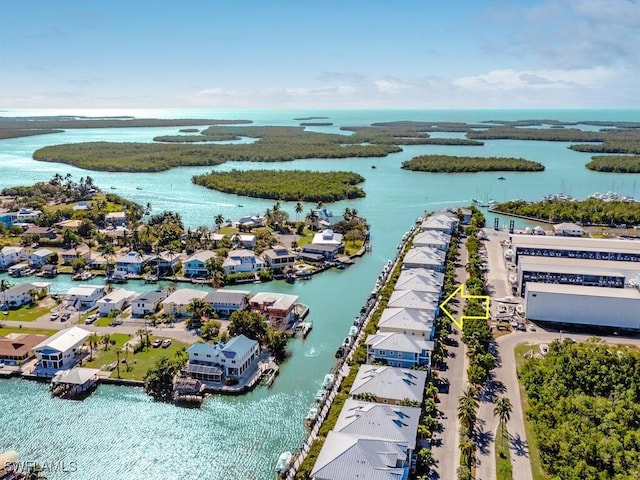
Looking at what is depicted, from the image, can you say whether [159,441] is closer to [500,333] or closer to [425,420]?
[425,420]

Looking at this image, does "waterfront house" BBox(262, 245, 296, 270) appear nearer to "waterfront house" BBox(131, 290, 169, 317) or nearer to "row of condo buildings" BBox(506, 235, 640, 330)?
"waterfront house" BBox(131, 290, 169, 317)

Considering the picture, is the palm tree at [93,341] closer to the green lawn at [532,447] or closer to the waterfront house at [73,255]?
the waterfront house at [73,255]

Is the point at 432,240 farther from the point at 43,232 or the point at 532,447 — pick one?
the point at 43,232

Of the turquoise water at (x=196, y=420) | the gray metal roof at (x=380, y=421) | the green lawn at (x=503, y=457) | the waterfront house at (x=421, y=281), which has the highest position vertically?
the waterfront house at (x=421, y=281)

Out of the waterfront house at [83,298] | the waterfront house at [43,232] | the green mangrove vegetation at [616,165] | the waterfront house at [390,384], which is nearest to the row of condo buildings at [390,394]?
the waterfront house at [390,384]

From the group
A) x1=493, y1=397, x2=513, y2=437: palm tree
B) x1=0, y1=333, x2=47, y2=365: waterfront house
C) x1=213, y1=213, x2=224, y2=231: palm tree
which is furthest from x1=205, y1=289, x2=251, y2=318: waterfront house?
x1=213, y1=213, x2=224, y2=231: palm tree

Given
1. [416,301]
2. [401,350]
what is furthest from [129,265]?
[401,350]
